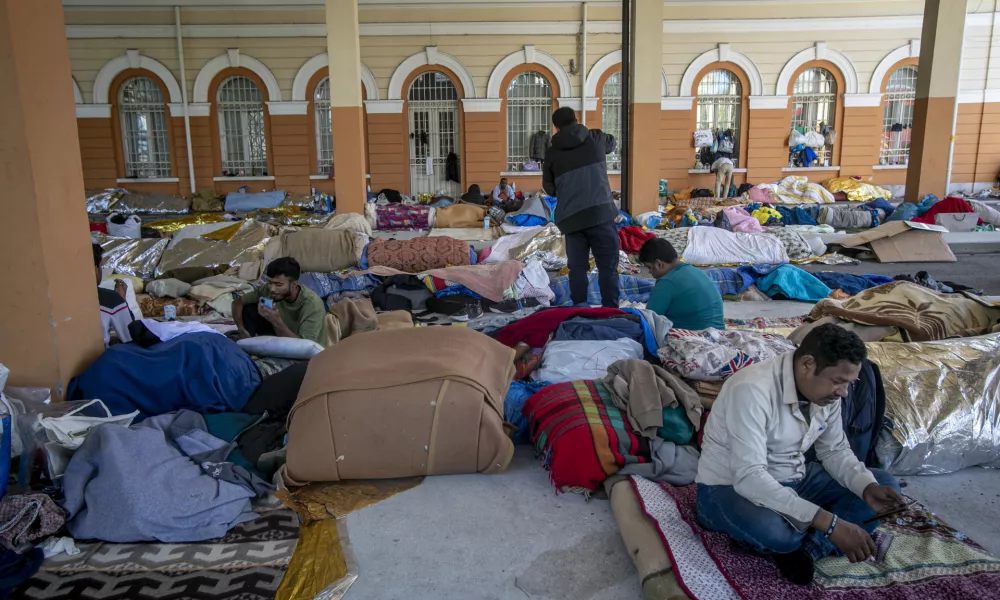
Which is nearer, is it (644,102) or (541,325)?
(541,325)

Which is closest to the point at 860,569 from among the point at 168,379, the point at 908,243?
the point at 168,379

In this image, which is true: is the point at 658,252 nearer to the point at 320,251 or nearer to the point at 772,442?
the point at 772,442

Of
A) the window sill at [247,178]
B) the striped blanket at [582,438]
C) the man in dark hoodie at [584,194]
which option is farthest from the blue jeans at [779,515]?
the window sill at [247,178]

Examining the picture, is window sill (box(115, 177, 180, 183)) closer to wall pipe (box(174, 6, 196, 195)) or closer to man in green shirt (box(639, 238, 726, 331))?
wall pipe (box(174, 6, 196, 195))

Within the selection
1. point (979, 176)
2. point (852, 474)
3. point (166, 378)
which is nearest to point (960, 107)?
point (979, 176)

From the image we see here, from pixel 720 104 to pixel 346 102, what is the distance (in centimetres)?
922

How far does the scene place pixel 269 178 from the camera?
601 inches

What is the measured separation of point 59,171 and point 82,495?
1737 millimetres

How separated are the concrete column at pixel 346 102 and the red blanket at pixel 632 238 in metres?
4.31

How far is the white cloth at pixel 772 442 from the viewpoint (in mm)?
2277

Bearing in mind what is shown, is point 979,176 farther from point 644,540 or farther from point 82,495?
point 82,495

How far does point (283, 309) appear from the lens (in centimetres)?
466

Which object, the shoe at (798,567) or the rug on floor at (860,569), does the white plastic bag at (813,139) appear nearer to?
the rug on floor at (860,569)

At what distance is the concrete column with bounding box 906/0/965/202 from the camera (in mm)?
11164
